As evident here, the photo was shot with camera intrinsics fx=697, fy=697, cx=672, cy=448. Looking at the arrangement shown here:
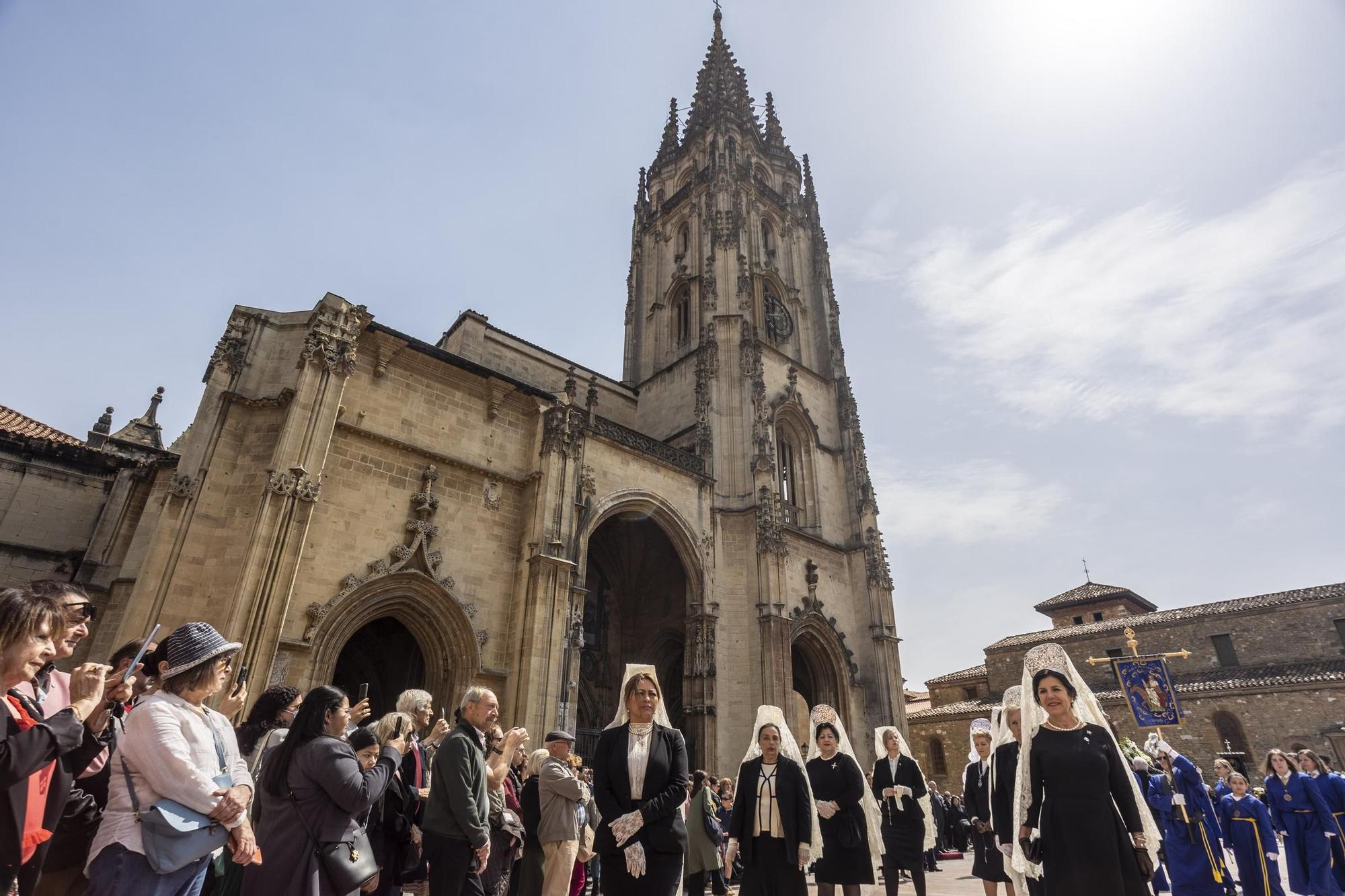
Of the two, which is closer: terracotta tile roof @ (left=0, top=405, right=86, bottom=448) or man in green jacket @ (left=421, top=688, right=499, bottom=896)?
man in green jacket @ (left=421, top=688, right=499, bottom=896)

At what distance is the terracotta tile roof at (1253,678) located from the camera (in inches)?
930

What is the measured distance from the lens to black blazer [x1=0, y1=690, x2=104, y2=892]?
7.00 ft

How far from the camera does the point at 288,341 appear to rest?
12.6 meters

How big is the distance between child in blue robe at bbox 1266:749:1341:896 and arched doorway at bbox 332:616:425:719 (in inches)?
532

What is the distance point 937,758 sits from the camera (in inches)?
1221

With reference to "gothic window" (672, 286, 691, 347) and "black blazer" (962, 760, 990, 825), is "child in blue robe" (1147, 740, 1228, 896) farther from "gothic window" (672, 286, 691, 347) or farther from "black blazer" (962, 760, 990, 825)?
"gothic window" (672, 286, 691, 347)

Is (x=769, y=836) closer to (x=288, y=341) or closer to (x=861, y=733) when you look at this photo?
(x=288, y=341)

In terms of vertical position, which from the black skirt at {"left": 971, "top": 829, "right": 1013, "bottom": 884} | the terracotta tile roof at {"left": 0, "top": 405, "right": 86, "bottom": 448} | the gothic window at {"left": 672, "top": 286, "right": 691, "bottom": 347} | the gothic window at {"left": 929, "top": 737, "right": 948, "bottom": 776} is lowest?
the black skirt at {"left": 971, "top": 829, "right": 1013, "bottom": 884}

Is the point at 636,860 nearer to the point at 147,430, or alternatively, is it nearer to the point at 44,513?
the point at 44,513

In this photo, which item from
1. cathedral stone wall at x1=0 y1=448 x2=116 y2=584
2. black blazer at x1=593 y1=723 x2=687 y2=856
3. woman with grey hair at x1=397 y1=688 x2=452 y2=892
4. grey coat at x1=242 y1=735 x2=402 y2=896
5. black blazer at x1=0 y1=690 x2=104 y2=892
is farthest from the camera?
cathedral stone wall at x1=0 y1=448 x2=116 y2=584

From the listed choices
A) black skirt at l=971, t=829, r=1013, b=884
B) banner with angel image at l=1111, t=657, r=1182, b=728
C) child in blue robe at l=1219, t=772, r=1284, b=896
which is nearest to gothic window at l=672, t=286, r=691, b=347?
banner with angel image at l=1111, t=657, r=1182, b=728

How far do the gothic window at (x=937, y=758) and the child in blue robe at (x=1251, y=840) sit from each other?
25.0m

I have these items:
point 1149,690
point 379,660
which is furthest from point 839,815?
point 1149,690

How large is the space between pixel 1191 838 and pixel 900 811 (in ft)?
12.6
